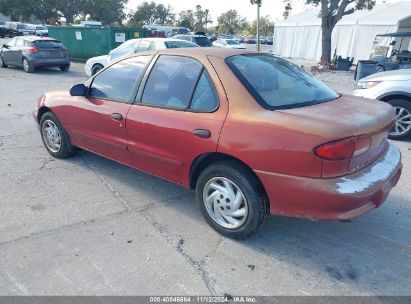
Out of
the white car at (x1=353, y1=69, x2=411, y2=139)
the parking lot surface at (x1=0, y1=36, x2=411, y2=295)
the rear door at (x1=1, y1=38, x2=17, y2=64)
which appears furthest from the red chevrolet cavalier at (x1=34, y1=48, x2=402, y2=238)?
the rear door at (x1=1, y1=38, x2=17, y2=64)

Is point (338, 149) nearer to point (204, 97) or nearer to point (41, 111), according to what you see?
point (204, 97)

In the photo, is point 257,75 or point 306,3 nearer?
point 257,75

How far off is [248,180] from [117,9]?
7006 cm

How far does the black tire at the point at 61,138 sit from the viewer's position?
4586 mm

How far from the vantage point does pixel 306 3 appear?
19.9 meters

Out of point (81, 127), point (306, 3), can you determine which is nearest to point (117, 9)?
point (306, 3)

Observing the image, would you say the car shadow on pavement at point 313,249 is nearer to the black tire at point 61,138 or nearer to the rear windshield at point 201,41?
the black tire at point 61,138

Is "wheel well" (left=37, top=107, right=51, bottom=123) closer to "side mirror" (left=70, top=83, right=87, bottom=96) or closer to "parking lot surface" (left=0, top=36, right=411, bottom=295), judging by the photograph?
"side mirror" (left=70, top=83, right=87, bottom=96)

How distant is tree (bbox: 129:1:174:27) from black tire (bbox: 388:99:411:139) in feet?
240

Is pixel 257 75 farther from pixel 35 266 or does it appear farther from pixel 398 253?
pixel 35 266

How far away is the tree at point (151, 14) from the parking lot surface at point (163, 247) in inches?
2932

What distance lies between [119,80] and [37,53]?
1235cm

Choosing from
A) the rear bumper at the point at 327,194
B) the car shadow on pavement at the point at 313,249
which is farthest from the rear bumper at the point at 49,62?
the rear bumper at the point at 327,194

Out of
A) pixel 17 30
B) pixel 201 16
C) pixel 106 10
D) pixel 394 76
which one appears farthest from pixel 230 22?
pixel 394 76
